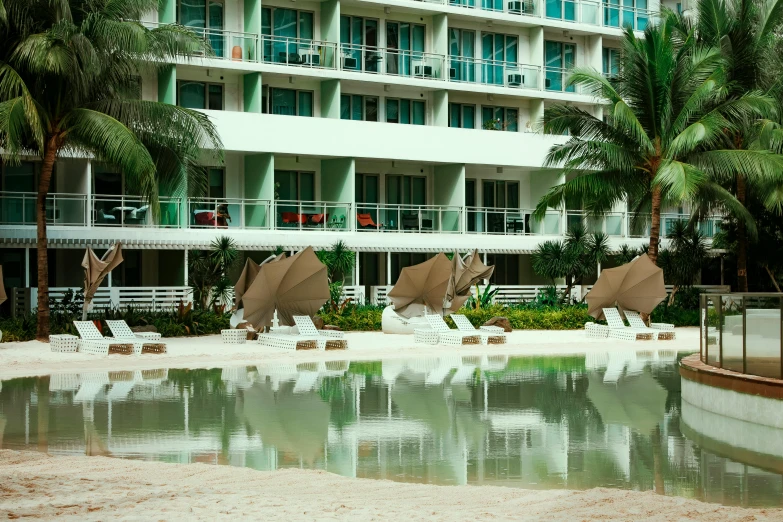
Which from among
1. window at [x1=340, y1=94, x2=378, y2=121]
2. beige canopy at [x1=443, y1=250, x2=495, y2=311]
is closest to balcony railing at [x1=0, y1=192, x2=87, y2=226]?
beige canopy at [x1=443, y1=250, x2=495, y2=311]

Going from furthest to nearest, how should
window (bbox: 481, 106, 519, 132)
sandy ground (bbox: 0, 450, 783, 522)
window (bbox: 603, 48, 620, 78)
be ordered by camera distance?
1. window (bbox: 603, 48, 620, 78)
2. window (bbox: 481, 106, 519, 132)
3. sandy ground (bbox: 0, 450, 783, 522)

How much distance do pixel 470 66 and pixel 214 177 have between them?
37.8ft

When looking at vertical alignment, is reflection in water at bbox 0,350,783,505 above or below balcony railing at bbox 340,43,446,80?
below

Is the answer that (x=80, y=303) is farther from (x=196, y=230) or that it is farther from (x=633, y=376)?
(x=633, y=376)

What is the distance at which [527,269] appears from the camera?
44219 mm

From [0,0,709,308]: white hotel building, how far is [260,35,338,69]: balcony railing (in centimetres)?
5

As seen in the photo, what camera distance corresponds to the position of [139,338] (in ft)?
81.3

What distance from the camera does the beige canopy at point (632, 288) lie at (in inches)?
1220

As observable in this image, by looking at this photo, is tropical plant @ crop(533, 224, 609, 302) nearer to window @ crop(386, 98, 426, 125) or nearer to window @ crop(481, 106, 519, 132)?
window @ crop(481, 106, 519, 132)

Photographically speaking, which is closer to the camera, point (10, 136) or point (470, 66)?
point (10, 136)

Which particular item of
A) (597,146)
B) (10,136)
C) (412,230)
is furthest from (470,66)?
(10,136)

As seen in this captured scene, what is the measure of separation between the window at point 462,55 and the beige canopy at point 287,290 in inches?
684

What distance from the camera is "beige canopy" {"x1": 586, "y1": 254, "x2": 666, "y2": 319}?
30984mm

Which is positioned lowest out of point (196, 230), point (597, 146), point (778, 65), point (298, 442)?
point (298, 442)
